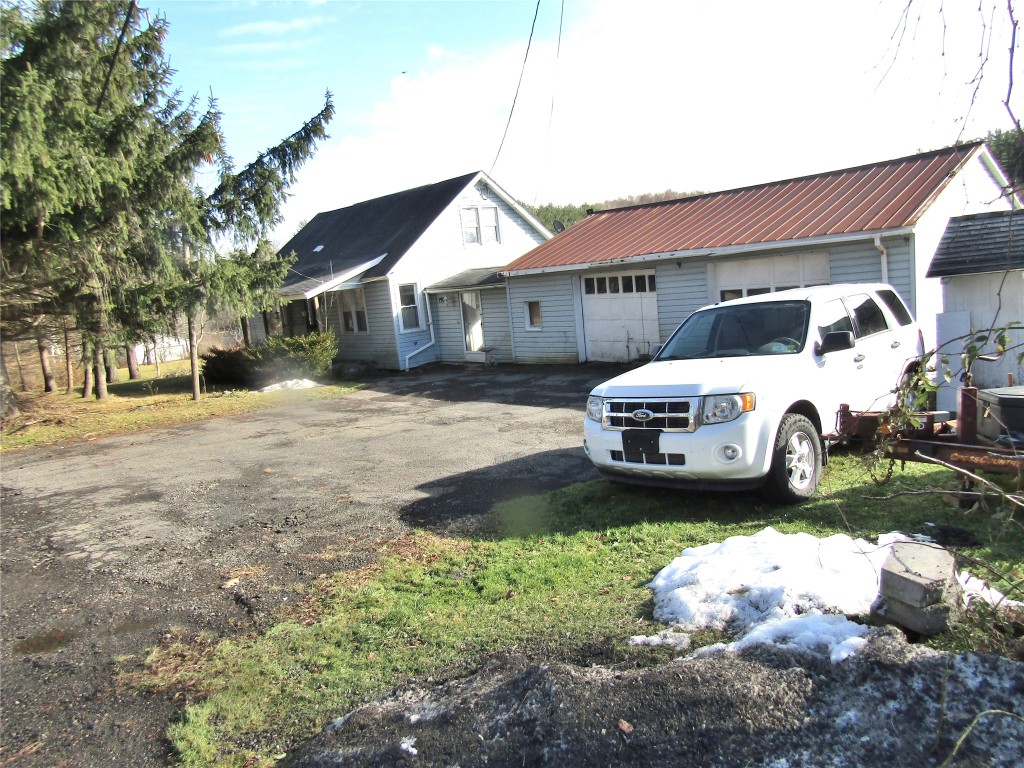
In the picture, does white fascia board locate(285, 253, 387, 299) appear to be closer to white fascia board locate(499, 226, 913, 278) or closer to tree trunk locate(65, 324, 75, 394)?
white fascia board locate(499, 226, 913, 278)

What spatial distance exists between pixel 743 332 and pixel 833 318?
36.4 inches

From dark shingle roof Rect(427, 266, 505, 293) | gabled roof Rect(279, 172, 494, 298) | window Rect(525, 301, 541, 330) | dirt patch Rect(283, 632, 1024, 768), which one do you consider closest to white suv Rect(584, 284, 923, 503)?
dirt patch Rect(283, 632, 1024, 768)

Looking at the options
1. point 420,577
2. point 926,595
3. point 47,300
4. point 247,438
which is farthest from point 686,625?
point 47,300

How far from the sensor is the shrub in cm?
2058

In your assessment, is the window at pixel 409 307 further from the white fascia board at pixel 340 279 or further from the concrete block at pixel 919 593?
the concrete block at pixel 919 593

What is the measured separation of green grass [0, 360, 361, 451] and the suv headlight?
1299 cm

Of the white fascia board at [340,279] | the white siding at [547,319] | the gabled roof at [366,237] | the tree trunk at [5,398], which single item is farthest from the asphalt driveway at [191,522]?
the gabled roof at [366,237]

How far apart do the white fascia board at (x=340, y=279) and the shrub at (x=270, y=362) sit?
170 cm

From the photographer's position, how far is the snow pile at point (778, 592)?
335 cm

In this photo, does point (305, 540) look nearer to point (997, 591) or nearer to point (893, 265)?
point (997, 591)

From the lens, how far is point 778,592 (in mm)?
3842

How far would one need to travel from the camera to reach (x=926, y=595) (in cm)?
319

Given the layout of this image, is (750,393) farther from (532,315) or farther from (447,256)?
(447,256)

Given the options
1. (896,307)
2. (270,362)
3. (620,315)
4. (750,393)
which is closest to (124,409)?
(270,362)
